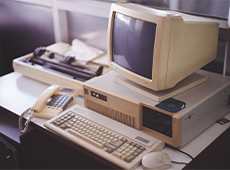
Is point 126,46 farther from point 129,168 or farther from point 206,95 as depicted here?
point 129,168

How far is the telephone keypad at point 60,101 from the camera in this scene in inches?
59.3

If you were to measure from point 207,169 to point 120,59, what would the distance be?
2.24ft

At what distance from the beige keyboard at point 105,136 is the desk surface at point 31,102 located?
67mm

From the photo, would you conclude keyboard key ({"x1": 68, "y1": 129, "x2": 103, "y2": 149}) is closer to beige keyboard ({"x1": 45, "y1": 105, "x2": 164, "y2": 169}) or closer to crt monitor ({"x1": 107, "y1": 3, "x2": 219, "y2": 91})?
beige keyboard ({"x1": 45, "y1": 105, "x2": 164, "y2": 169})

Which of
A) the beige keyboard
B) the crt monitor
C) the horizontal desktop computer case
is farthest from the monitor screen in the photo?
the beige keyboard

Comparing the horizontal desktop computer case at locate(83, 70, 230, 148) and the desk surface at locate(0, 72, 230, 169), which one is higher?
the horizontal desktop computer case at locate(83, 70, 230, 148)

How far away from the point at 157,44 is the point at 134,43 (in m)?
0.17

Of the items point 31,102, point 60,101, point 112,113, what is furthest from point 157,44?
point 31,102

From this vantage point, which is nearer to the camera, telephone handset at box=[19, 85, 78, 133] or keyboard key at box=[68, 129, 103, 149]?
keyboard key at box=[68, 129, 103, 149]

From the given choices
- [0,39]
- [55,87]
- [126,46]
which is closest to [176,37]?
[126,46]

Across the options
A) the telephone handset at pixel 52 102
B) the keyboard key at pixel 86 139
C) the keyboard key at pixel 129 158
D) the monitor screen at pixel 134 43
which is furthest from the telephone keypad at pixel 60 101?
the keyboard key at pixel 129 158

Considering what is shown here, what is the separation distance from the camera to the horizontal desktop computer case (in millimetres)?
1157

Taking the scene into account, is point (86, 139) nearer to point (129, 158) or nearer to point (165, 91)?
point (129, 158)

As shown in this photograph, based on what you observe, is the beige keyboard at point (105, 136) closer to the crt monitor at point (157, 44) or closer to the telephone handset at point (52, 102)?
the telephone handset at point (52, 102)
